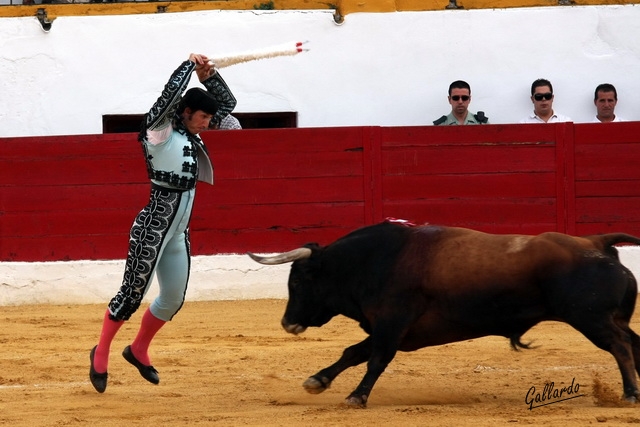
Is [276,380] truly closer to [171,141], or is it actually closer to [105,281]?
[171,141]

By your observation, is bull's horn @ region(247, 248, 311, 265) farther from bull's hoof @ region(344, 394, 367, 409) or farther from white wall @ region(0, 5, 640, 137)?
white wall @ region(0, 5, 640, 137)

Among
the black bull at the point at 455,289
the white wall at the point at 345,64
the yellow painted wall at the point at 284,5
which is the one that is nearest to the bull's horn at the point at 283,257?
the black bull at the point at 455,289

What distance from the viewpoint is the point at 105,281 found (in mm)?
8656

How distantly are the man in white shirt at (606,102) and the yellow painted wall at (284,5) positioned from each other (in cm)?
84

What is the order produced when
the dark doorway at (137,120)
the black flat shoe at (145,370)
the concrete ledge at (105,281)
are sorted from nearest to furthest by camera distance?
the black flat shoe at (145,370) → the concrete ledge at (105,281) → the dark doorway at (137,120)

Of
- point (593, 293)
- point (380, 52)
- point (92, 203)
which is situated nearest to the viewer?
point (593, 293)

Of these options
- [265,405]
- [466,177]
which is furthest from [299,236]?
[265,405]

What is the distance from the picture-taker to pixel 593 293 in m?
4.40

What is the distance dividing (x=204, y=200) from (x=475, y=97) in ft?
7.57

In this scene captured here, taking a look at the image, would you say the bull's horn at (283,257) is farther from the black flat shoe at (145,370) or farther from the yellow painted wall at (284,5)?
the yellow painted wall at (284,5)

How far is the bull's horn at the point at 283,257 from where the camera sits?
4.75 meters

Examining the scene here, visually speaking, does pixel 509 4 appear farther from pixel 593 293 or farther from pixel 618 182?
pixel 593 293

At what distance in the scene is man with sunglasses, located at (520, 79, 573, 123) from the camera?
904 cm

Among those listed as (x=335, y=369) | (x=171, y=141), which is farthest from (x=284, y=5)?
(x=335, y=369)
